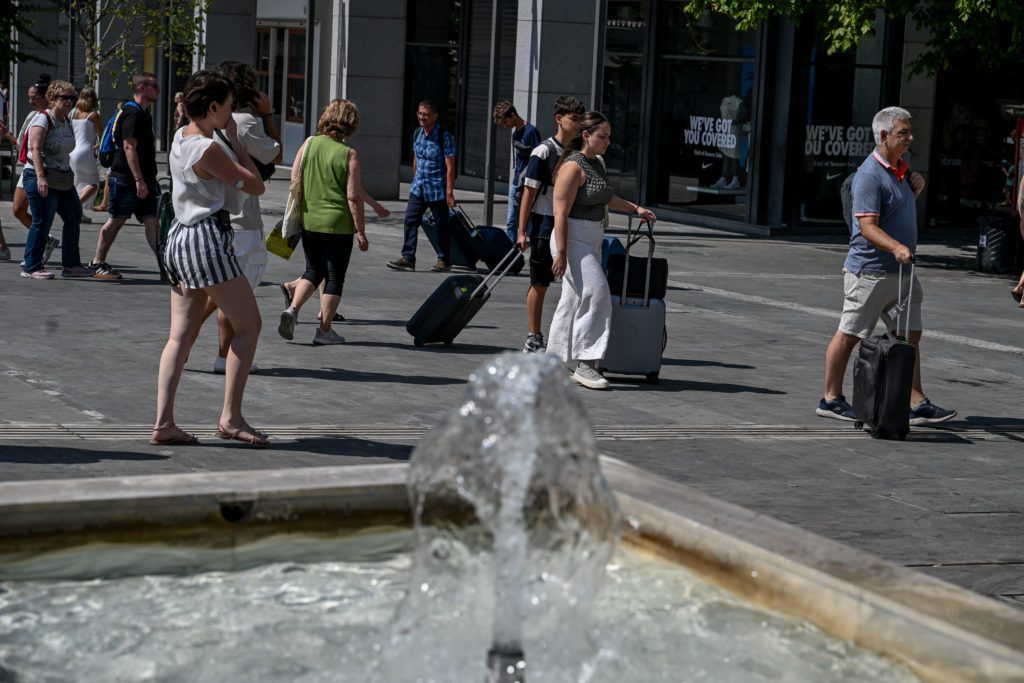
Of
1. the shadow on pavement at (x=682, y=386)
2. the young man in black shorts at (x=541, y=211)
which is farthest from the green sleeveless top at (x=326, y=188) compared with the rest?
the shadow on pavement at (x=682, y=386)

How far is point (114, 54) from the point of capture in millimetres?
26422

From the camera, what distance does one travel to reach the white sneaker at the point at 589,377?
32.9 feet

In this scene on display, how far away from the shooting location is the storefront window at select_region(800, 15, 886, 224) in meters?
22.2

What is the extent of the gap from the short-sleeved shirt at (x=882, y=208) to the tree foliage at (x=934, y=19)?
794 cm

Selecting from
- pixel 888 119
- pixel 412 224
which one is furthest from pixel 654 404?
pixel 412 224

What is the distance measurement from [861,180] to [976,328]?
5.13 m

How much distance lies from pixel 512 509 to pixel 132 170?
10434 mm

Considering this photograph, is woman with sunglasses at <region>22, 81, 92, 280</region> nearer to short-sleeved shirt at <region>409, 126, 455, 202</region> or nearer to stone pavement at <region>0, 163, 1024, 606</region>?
stone pavement at <region>0, 163, 1024, 606</region>

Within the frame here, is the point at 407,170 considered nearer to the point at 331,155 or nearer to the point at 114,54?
the point at 114,54

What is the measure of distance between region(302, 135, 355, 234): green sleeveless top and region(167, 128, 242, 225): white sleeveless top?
2.92 meters

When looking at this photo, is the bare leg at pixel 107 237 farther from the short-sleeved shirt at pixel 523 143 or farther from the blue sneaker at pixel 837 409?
the blue sneaker at pixel 837 409

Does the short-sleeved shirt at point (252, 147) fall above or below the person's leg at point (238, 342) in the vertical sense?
above

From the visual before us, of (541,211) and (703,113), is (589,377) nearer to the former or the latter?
(541,211)

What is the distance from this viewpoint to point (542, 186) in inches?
427
